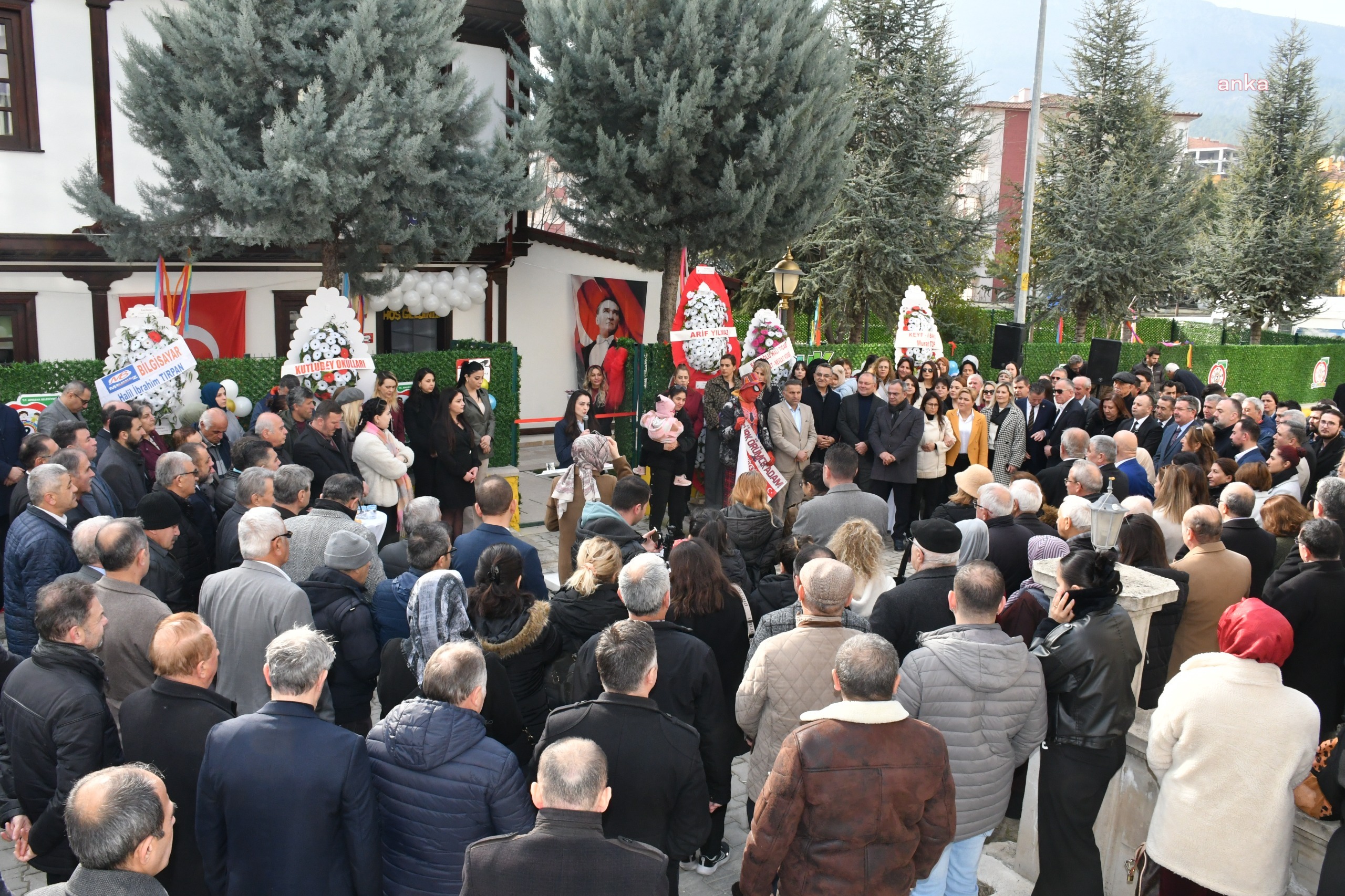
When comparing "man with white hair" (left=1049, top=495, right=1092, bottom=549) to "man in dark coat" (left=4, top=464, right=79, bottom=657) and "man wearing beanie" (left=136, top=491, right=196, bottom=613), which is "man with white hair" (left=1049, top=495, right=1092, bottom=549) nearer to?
"man wearing beanie" (left=136, top=491, right=196, bottom=613)

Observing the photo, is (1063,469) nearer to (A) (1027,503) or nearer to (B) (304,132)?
(A) (1027,503)

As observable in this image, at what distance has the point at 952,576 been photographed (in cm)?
494

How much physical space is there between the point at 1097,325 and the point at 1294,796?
1162 inches

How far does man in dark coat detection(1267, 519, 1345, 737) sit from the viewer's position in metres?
4.97

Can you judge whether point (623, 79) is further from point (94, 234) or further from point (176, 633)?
point (176, 633)

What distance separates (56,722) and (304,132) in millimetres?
8094

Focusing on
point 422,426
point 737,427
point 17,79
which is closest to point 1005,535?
point 737,427

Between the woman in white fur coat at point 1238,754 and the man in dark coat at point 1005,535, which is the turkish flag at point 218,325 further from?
the woman in white fur coat at point 1238,754

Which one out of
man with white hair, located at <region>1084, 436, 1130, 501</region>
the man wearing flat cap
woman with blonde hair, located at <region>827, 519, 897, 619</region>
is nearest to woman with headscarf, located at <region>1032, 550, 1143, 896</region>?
the man wearing flat cap

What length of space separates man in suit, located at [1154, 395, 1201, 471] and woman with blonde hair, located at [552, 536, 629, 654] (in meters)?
6.47

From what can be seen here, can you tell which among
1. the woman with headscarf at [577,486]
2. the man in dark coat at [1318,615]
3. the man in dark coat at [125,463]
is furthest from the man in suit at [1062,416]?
the man in dark coat at [125,463]

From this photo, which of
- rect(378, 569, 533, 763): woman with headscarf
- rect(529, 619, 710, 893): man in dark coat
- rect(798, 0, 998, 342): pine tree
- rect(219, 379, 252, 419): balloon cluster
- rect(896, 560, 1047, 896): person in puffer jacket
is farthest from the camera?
rect(798, 0, 998, 342): pine tree

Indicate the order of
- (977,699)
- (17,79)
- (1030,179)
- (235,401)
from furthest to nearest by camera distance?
(1030,179)
(17,79)
(235,401)
(977,699)

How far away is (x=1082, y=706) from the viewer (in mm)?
4180
